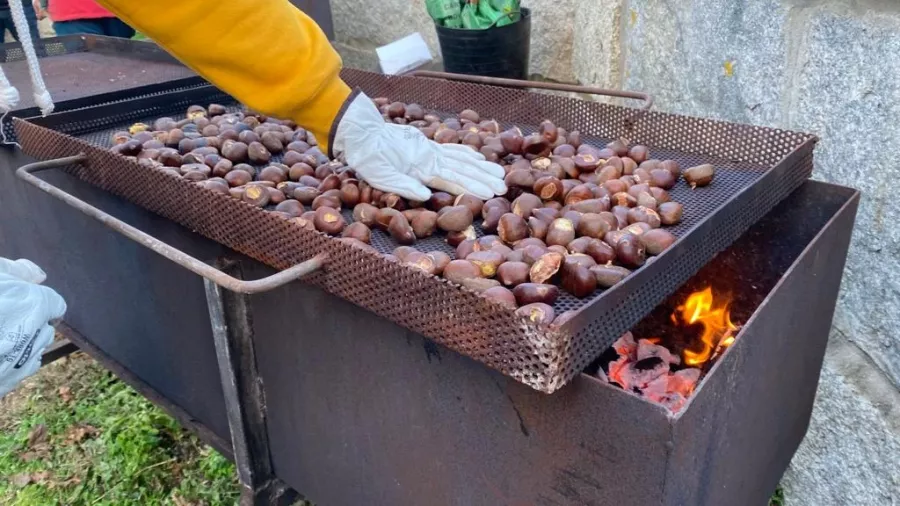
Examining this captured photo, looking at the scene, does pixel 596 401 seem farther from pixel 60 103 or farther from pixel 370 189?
pixel 60 103

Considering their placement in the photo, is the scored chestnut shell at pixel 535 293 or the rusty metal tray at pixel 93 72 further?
the rusty metal tray at pixel 93 72

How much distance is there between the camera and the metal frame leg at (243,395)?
193 centimetres

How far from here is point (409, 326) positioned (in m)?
1.41

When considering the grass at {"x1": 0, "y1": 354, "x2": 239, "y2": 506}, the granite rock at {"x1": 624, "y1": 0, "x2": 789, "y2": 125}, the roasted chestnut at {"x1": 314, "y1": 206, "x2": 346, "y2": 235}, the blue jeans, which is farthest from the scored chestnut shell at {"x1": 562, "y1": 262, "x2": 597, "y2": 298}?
the blue jeans

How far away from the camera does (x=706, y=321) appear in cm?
204

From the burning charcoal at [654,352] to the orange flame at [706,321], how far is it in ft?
0.19

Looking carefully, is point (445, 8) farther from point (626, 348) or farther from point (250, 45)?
point (626, 348)

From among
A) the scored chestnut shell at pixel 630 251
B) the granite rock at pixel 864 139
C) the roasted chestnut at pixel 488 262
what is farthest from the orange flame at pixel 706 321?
the roasted chestnut at pixel 488 262

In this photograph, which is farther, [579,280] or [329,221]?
[329,221]

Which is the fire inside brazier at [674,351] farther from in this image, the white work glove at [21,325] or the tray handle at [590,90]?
the white work glove at [21,325]

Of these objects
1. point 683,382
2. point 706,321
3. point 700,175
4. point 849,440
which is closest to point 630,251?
point 683,382

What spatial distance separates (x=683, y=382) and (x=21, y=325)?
1.67 m

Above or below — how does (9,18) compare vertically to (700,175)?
below

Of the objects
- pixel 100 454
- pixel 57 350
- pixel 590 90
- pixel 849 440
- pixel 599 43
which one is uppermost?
pixel 590 90
